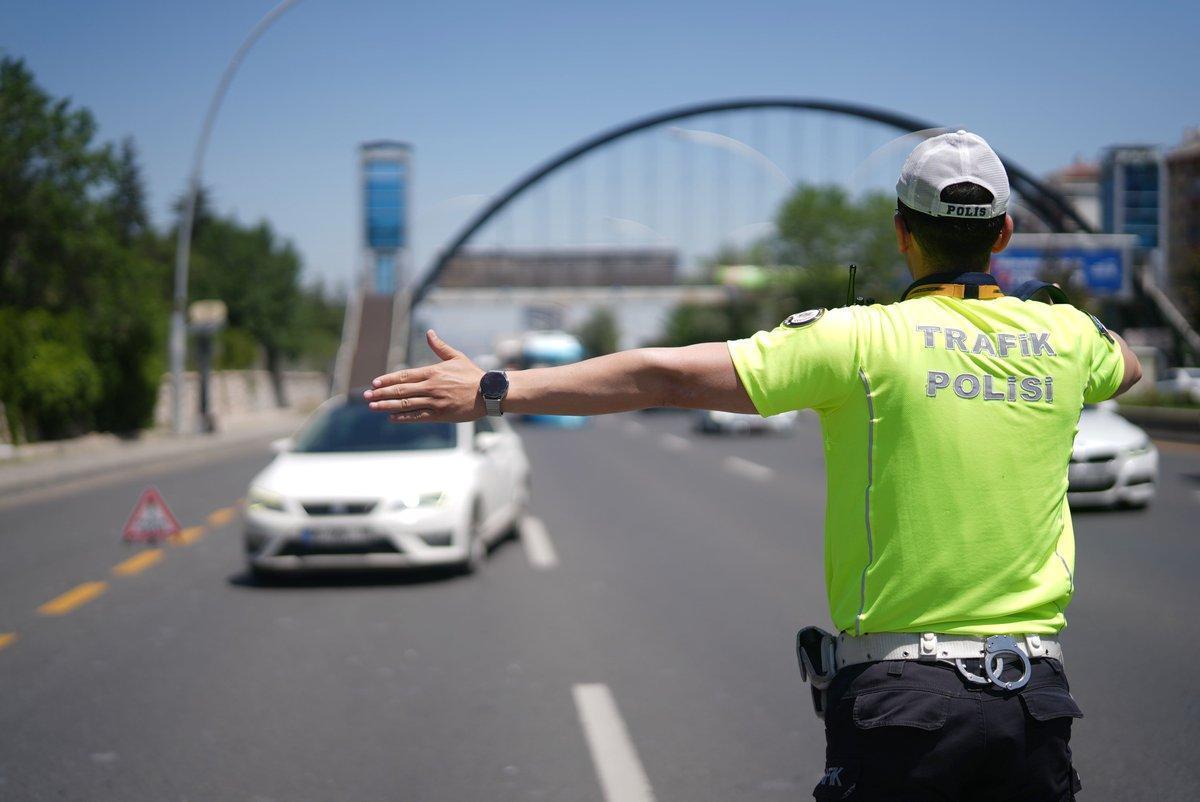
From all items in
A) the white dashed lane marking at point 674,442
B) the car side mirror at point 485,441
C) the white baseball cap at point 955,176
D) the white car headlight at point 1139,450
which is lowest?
the white dashed lane marking at point 674,442

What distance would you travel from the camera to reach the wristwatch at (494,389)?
8.06 feet

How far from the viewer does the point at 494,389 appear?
2.47 meters

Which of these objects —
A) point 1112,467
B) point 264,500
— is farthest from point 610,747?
point 1112,467

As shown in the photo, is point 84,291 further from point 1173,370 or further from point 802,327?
point 1173,370

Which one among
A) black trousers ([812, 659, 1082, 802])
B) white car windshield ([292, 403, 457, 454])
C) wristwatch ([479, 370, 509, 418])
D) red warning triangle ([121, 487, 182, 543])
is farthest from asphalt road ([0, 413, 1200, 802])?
wristwatch ([479, 370, 509, 418])

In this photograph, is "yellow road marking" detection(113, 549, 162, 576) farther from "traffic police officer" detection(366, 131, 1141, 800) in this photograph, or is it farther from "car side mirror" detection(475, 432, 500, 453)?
"traffic police officer" detection(366, 131, 1141, 800)

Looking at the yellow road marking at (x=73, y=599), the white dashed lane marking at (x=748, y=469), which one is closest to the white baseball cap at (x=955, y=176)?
the yellow road marking at (x=73, y=599)

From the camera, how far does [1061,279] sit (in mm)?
33688

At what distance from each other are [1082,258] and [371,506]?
36.6 meters

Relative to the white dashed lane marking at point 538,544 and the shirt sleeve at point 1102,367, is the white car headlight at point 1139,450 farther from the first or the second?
the shirt sleeve at point 1102,367

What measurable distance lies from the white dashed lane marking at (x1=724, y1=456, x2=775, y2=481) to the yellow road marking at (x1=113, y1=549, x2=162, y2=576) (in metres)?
9.75

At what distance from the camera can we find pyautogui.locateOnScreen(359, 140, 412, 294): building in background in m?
77.2

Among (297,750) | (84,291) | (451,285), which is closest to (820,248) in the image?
(451,285)

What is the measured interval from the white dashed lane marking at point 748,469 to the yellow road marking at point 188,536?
857 centimetres
